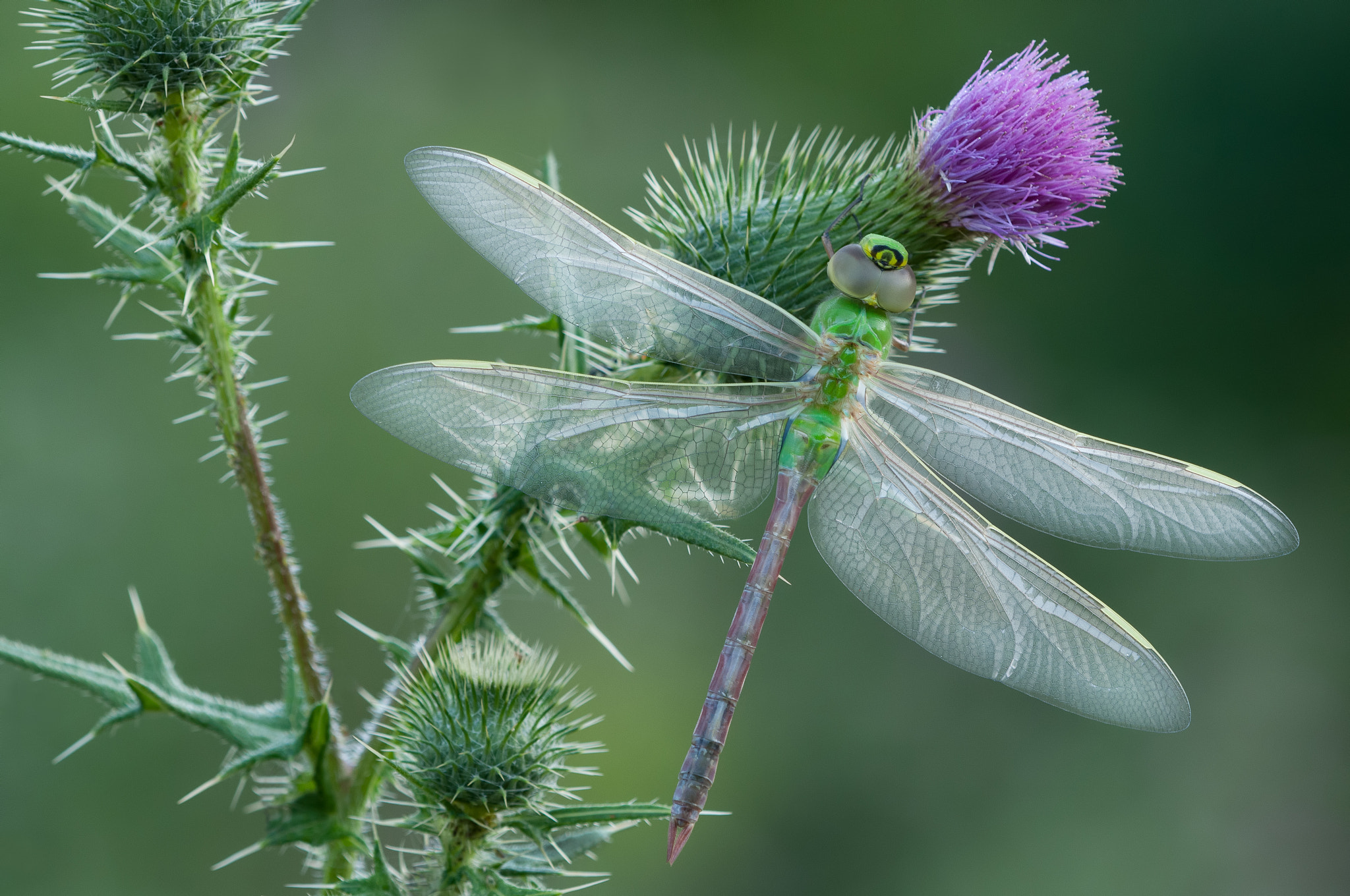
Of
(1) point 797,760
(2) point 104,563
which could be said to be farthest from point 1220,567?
(2) point 104,563

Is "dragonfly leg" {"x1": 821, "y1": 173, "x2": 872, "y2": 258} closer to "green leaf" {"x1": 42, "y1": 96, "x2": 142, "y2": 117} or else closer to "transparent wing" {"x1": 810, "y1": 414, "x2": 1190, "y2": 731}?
"transparent wing" {"x1": 810, "y1": 414, "x2": 1190, "y2": 731}

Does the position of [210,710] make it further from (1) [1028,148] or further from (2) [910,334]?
(1) [1028,148]

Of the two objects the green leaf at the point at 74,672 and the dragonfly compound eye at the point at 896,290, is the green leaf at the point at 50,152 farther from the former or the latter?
the dragonfly compound eye at the point at 896,290

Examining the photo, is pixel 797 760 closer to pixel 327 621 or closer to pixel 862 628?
pixel 862 628

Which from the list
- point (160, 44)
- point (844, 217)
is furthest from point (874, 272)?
point (160, 44)

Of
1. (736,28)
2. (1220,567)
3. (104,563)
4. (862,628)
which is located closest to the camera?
(104,563)

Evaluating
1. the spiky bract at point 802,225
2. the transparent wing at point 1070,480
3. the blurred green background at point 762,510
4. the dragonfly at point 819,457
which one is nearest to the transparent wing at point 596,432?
the dragonfly at point 819,457

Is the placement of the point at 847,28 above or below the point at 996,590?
above

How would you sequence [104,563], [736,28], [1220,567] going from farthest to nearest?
1. [736,28]
2. [1220,567]
3. [104,563]
